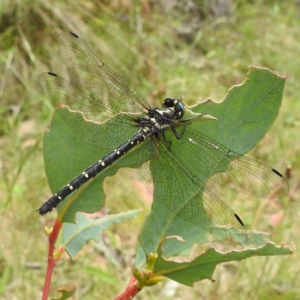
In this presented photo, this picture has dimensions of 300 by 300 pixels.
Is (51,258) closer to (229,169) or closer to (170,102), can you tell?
(229,169)

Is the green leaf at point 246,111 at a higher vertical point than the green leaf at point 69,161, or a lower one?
lower

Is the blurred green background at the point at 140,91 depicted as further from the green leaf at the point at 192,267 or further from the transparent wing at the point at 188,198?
the green leaf at the point at 192,267

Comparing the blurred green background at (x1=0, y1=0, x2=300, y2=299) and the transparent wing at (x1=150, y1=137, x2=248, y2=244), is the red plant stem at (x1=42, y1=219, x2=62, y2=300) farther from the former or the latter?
the blurred green background at (x1=0, y1=0, x2=300, y2=299)

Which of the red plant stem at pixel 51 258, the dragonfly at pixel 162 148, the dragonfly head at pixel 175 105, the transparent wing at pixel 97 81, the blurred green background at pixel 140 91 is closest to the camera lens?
the red plant stem at pixel 51 258

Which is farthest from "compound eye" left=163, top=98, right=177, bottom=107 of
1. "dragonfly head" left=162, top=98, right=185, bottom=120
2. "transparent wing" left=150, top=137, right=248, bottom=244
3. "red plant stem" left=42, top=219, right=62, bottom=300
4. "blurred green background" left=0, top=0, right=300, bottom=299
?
"red plant stem" left=42, top=219, right=62, bottom=300

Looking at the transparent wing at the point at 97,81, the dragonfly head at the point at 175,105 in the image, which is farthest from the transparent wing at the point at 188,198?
the transparent wing at the point at 97,81

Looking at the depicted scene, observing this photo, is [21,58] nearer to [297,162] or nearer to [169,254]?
[297,162]
